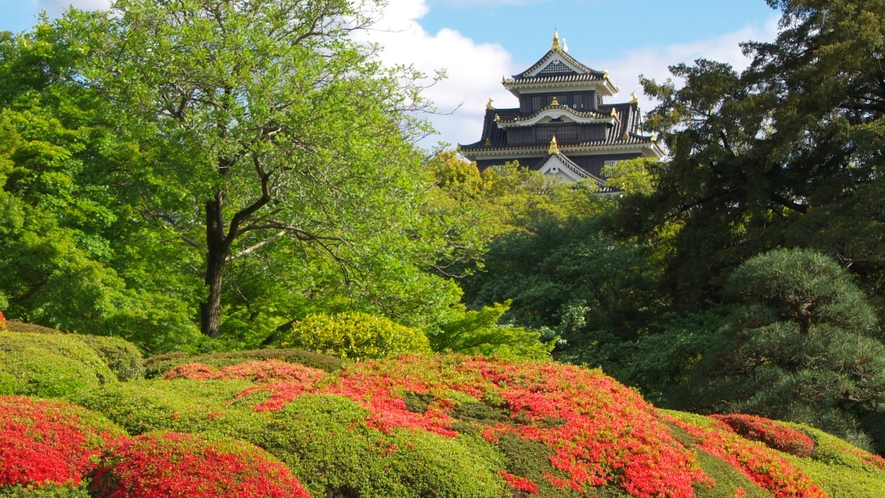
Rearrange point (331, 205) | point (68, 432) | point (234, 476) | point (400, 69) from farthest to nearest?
point (400, 69), point (331, 205), point (68, 432), point (234, 476)

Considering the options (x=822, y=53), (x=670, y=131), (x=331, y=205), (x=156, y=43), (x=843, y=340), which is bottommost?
(x=843, y=340)

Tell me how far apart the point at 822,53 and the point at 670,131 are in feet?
11.0

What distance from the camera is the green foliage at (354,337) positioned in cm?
1048

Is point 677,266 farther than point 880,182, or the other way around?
point 677,266

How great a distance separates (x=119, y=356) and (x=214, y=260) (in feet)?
15.2

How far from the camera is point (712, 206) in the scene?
61.8 ft

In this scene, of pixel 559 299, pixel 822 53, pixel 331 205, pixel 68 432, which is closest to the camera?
pixel 68 432

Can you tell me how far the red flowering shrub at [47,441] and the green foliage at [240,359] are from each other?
2.56m

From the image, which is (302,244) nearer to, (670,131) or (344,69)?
(344,69)

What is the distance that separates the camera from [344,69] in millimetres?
12781

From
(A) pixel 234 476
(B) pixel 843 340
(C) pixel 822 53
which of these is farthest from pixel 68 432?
(C) pixel 822 53

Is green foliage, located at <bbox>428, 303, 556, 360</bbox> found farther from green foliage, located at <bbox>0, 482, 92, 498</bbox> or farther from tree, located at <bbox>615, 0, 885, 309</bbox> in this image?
green foliage, located at <bbox>0, 482, 92, 498</bbox>

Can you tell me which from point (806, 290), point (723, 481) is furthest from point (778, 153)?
point (723, 481)

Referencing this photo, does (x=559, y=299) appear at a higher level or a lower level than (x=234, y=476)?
higher
